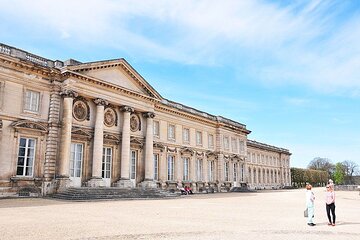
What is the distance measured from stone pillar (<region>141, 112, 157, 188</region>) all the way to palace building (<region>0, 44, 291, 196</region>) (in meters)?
0.09

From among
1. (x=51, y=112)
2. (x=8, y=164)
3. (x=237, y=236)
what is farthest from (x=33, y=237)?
(x=51, y=112)

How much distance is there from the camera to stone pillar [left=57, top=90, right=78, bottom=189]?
2020cm

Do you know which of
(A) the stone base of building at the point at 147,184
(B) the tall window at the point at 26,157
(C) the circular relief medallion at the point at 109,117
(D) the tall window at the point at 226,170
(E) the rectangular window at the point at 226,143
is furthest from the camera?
(E) the rectangular window at the point at 226,143

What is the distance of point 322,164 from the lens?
383 ft

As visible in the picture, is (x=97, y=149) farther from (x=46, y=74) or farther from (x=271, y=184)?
(x=271, y=184)

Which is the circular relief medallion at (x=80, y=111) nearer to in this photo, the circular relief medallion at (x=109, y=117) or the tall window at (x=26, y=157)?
the circular relief medallion at (x=109, y=117)

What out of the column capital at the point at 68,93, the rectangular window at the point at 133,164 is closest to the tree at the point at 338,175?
the rectangular window at the point at 133,164

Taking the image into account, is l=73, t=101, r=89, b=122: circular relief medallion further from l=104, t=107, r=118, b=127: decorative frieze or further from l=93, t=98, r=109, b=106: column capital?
l=104, t=107, r=118, b=127: decorative frieze

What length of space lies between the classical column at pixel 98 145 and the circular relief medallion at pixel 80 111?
33.6 inches

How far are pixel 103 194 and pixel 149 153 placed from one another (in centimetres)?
807

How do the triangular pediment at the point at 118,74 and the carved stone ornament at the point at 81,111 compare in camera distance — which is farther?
the triangular pediment at the point at 118,74

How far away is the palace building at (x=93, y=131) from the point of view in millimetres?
19281

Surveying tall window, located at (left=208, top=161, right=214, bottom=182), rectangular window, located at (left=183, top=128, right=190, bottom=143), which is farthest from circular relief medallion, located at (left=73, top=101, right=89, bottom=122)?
tall window, located at (left=208, top=161, right=214, bottom=182)

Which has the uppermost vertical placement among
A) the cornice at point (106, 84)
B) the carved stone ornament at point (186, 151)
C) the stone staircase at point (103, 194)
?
the cornice at point (106, 84)
